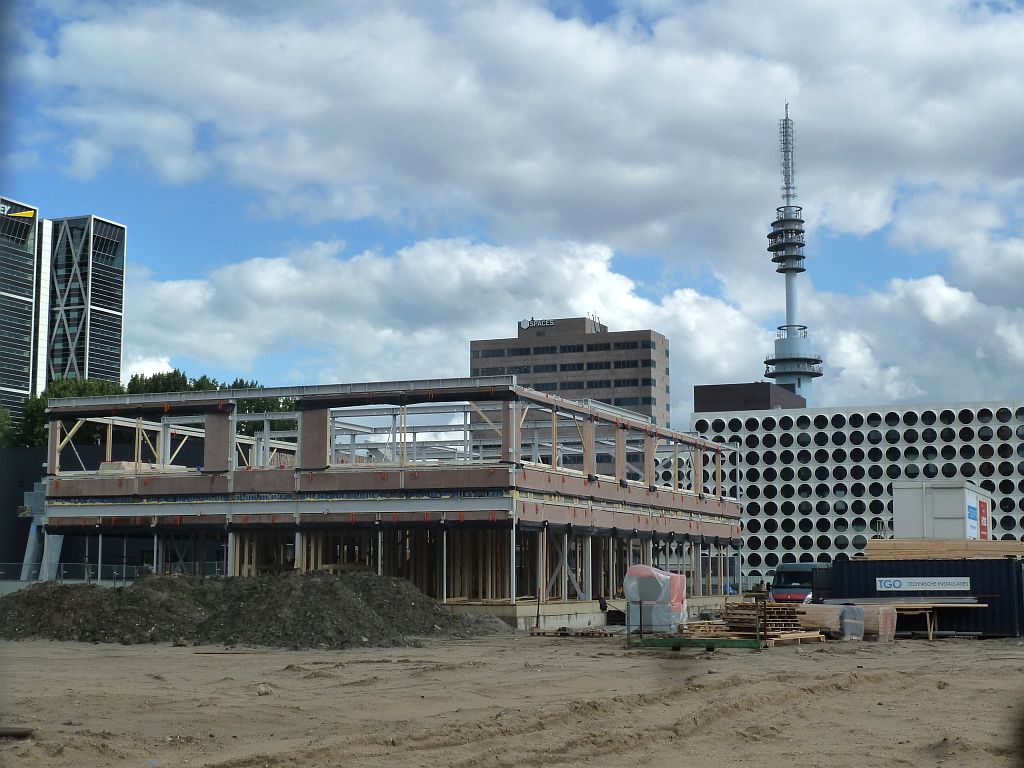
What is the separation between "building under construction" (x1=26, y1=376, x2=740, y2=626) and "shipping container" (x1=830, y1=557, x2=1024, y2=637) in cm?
1088

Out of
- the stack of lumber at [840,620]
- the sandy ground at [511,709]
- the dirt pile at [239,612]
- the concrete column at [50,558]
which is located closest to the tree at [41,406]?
the concrete column at [50,558]

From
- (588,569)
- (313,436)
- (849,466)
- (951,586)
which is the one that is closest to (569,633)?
(588,569)

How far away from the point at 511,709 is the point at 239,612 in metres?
17.2

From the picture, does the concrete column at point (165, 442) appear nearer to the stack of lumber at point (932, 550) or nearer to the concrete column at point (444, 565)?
the concrete column at point (444, 565)

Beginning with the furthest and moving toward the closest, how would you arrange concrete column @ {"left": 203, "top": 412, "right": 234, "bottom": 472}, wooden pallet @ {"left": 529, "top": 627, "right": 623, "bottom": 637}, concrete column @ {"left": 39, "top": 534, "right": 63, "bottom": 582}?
concrete column @ {"left": 39, "top": 534, "right": 63, "bottom": 582}
concrete column @ {"left": 203, "top": 412, "right": 234, "bottom": 472}
wooden pallet @ {"left": 529, "top": 627, "right": 623, "bottom": 637}

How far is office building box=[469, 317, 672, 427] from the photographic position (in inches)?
7175

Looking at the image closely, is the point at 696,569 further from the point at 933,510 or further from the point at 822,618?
the point at 822,618

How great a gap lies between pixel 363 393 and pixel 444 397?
309 centimetres

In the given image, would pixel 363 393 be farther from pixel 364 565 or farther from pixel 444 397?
pixel 364 565

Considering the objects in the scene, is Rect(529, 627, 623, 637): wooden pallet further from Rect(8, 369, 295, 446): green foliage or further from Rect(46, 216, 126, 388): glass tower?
Rect(46, 216, 126, 388): glass tower

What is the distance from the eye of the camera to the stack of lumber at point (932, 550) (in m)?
39.7

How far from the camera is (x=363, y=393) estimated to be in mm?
45625

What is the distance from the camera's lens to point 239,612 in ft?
112

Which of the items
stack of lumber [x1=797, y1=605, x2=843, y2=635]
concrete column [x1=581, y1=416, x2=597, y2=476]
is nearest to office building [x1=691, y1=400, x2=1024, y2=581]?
concrete column [x1=581, y1=416, x2=597, y2=476]
